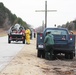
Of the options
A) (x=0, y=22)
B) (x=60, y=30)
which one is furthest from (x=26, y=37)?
(x=0, y=22)

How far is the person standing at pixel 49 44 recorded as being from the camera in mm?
19891

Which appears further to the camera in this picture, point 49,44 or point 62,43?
point 62,43

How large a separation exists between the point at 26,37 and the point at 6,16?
96.3 metres

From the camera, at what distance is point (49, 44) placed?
19.9m

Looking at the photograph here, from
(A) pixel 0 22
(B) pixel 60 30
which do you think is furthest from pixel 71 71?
(A) pixel 0 22

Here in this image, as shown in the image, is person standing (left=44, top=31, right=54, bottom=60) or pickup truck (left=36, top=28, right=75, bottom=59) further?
pickup truck (left=36, top=28, right=75, bottom=59)

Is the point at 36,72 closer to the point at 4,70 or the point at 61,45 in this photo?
the point at 4,70

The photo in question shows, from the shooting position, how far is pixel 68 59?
21016mm

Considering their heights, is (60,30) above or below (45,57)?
above

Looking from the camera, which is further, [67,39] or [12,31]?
[12,31]

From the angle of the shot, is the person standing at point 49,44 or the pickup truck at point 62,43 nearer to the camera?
the person standing at point 49,44

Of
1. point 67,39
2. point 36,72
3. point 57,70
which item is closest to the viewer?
point 36,72

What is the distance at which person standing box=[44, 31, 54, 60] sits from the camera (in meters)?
19.9

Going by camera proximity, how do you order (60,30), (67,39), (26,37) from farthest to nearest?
1. (26,37)
2. (60,30)
3. (67,39)
